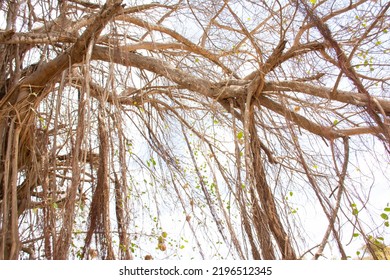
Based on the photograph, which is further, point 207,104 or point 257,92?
point 207,104

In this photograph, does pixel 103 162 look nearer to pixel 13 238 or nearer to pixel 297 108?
pixel 13 238

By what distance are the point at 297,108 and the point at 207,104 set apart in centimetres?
60

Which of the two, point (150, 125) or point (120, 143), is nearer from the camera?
point (120, 143)

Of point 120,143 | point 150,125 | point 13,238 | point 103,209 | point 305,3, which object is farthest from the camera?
point 150,125

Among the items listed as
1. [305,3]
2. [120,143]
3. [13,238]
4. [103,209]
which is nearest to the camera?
[305,3]

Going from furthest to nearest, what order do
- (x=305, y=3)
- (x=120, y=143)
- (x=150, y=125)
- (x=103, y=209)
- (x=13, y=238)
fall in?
1. (x=150, y=125)
2. (x=13, y=238)
3. (x=103, y=209)
4. (x=120, y=143)
5. (x=305, y=3)

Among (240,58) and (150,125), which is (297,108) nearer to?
(240,58)

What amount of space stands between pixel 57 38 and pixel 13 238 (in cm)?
130

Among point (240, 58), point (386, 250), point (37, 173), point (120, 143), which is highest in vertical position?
point (240, 58)

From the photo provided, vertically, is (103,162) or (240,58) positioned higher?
(240,58)

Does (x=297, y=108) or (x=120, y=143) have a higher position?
(x=297, y=108)

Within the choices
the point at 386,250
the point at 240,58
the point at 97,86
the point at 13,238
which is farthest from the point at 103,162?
the point at 386,250

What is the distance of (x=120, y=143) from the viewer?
228 cm

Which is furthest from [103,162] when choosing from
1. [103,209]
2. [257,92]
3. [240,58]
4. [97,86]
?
[240,58]
